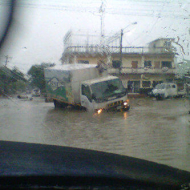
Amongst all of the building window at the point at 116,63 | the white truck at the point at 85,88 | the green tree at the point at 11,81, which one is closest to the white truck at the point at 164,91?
the white truck at the point at 85,88

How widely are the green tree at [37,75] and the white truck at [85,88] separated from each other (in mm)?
287

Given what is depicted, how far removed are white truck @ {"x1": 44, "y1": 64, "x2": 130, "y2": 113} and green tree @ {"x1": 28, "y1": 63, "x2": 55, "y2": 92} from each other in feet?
0.94

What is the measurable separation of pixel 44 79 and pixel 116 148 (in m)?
5.21

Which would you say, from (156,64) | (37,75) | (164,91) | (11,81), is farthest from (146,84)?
(11,81)

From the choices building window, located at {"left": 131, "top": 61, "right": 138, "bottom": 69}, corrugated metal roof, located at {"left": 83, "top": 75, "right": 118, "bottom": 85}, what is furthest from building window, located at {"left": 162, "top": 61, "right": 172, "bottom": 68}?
corrugated metal roof, located at {"left": 83, "top": 75, "right": 118, "bottom": 85}

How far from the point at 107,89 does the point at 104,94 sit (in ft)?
0.99

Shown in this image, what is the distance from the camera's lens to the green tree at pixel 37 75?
8654 mm

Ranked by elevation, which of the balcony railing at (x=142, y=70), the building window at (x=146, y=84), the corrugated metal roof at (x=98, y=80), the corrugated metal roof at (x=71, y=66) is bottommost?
the building window at (x=146, y=84)

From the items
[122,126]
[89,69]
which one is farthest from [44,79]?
[122,126]

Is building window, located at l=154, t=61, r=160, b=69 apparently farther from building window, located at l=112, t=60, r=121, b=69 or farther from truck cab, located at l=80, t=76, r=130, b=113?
truck cab, located at l=80, t=76, r=130, b=113

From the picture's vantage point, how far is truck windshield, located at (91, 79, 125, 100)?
9.26m

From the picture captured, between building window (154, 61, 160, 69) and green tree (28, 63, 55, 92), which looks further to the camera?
building window (154, 61, 160, 69)

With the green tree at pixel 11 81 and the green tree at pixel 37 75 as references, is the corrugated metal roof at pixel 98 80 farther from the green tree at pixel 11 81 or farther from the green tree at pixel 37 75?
the green tree at pixel 11 81

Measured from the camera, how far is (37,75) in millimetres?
9086
